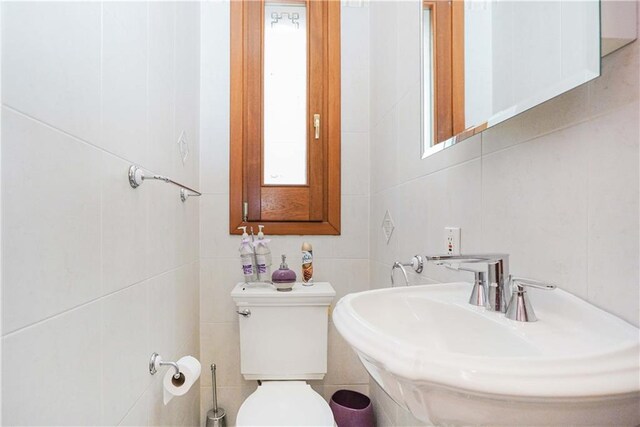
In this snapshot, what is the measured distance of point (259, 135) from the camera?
1.72m

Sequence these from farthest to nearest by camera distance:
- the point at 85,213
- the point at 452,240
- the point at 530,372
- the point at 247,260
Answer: the point at 247,260, the point at 452,240, the point at 85,213, the point at 530,372

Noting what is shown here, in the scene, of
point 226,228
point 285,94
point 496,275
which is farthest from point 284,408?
point 285,94

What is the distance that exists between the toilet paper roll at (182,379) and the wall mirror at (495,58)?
997 mm

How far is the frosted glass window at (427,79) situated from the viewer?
Result: 1046mm

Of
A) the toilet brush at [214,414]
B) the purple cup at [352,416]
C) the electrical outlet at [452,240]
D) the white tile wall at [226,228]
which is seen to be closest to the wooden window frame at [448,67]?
the electrical outlet at [452,240]

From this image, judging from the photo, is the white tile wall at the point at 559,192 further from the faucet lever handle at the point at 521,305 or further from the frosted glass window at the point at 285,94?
the frosted glass window at the point at 285,94

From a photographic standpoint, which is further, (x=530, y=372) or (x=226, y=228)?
(x=226, y=228)

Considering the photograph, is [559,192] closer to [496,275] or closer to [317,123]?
[496,275]

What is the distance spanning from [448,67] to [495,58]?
0.70ft

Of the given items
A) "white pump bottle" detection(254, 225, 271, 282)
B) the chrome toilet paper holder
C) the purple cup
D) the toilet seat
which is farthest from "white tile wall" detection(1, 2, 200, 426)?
the purple cup

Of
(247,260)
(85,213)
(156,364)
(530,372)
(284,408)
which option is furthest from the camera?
(247,260)

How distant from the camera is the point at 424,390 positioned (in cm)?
39

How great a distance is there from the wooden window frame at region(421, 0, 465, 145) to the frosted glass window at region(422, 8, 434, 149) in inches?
0.7

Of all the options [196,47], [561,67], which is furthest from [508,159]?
[196,47]
